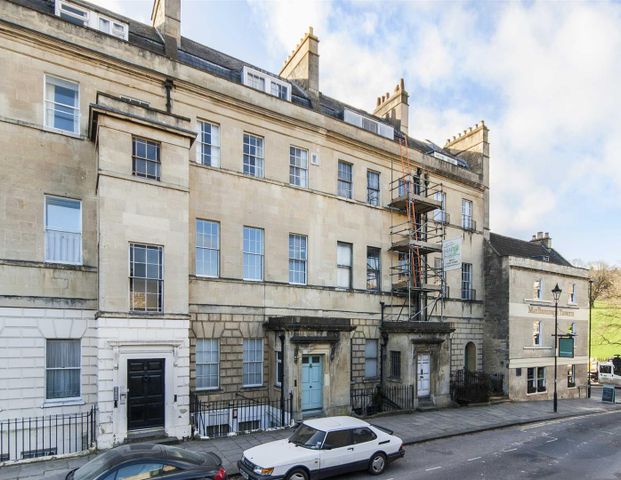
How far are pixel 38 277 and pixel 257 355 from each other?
334 inches

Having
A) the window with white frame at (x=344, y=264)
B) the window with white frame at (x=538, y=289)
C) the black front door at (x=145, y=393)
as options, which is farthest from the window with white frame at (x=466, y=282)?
the black front door at (x=145, y=393)

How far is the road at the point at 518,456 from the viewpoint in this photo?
37.9ft

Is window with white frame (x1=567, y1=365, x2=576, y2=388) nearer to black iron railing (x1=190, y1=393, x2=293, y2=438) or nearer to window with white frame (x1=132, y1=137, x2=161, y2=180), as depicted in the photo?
black iron railing (x1=190, y1=393, x2=293, y2=438)

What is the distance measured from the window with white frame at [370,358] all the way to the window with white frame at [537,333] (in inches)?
492

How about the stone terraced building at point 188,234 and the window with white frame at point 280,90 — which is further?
the window with white frame at point 280,90

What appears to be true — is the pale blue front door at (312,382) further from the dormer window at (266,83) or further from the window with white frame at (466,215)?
the window with white frame at (466,215)

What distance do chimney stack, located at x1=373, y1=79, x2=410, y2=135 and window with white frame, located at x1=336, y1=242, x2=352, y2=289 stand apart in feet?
33.1

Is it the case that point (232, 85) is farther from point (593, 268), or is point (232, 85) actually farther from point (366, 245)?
point (593, 268)

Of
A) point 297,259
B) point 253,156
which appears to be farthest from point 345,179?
point 253,156

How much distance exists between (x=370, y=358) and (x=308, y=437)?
10450 mm

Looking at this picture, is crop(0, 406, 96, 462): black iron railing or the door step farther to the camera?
the door step

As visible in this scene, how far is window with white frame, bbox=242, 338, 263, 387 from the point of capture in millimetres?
17094

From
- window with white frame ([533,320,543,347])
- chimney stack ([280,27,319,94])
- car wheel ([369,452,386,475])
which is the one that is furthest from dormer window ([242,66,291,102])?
window with white frame ([533,320,543,347])

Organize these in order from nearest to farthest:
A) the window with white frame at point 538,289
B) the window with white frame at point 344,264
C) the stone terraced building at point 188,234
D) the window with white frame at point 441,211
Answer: the stone terraced building at point 188,234, the window with white frame at point 344,264, the window with white frame at point 441,211, the window with white frame at point 538,289
